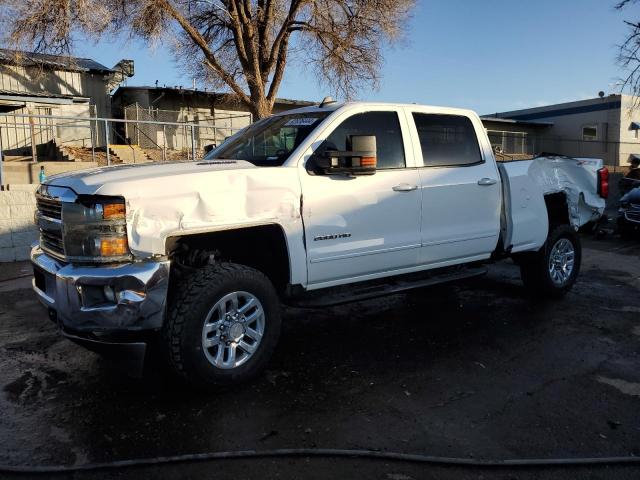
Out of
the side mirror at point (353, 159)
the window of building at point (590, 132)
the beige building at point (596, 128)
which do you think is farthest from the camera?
the window of building at point (590, 132)

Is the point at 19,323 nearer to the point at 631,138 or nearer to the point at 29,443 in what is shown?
the point at 29,443

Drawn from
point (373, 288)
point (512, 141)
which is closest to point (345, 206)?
point (373, 288)

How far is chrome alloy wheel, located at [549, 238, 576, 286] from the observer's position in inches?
245

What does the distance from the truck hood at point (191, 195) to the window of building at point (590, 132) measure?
32.5 m

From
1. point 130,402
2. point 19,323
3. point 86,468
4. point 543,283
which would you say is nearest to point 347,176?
point 130,402

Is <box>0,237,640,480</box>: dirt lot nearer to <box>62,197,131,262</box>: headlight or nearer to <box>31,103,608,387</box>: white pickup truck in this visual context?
<box>31,103,608,387</box>: white pickup truck

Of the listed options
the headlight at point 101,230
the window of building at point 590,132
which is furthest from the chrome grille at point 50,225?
the window of building at point 590,132

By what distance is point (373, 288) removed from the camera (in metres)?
4.60

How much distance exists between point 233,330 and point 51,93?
74.1 feet

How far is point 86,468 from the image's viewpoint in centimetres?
286

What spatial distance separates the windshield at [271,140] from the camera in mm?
4320

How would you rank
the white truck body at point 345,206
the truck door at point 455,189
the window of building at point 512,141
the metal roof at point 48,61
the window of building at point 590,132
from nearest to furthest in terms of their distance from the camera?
the white truck body at point 345,206, the truck door at point 455,189, the metal roof at point 48,61, the window of building at point 512,141, the window of building at point 590,132

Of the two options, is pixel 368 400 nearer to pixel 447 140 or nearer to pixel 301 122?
pixel 301 122

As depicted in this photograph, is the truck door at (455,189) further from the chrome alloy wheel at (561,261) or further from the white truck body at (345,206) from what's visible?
the chrome alloy wheel at (561,261)
